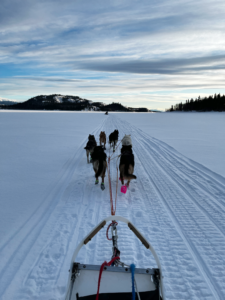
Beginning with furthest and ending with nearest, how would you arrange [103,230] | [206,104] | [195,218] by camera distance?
[206,104] < [195,218] < [103,230]

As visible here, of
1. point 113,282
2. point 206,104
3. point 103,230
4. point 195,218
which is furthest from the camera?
point 206,104

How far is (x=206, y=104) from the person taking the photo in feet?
276

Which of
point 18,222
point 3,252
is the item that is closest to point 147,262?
Result: point 3,252

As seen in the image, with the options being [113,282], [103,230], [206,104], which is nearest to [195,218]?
[103,230]

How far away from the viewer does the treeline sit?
77750 mm

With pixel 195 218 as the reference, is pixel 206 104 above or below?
above

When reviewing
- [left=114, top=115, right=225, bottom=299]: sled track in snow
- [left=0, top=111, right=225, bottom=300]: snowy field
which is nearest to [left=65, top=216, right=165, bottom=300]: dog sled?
[left=0, top=111, right=225, bottom=300]: snowy field

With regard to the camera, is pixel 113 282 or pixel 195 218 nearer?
pixel 113 282

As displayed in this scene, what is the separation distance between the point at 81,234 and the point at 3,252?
3.59 feet

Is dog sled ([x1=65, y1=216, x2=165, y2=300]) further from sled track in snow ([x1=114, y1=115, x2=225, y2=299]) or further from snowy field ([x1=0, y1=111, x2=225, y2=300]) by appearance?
sled track in snow ([x1=114, y1=115, x2=225, y2=299])

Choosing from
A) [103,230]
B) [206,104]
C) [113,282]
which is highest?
[206,104]

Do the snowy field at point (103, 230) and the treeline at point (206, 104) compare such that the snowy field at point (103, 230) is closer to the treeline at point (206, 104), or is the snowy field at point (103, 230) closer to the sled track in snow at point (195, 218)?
the sled track in snow at point (195, 218)

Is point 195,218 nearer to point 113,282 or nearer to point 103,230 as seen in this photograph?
point 103,230

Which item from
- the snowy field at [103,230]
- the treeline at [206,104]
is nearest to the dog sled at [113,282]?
the snowy field at [103,230]
